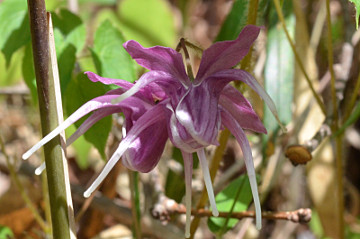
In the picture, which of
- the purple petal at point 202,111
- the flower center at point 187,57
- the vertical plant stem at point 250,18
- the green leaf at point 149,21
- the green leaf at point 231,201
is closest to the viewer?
the purple petal at point 202,111

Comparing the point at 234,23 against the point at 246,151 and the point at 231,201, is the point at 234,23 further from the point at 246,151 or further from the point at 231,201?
the point at 246,151

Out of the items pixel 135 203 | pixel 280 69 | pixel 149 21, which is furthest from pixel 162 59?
pixel 149 21

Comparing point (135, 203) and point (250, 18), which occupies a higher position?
point (250, 18)

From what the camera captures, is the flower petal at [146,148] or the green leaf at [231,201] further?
the green leaf at [231,201]

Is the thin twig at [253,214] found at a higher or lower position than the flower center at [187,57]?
lower

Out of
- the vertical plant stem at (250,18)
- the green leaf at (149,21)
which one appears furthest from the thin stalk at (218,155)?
the green leaf at (149,21)

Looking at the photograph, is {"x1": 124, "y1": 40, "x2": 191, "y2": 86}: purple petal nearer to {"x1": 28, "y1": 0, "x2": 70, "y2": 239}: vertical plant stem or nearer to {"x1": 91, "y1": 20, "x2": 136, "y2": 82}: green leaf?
{"x1": 28, "y1": 0, "x2": 70, "y2": 239}: vertical plant stem

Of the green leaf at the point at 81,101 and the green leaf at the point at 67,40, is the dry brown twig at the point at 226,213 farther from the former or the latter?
the green leaf at the point at 67,40
